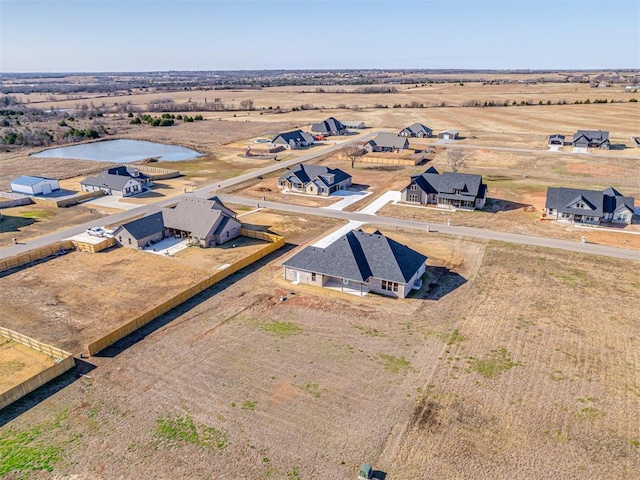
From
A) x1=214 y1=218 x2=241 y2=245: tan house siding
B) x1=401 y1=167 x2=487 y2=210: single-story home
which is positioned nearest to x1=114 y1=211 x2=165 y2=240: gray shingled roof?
x1=214 y1=218 x2=241 y2=245: tan house siding

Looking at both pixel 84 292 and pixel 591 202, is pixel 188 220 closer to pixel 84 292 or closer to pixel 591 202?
pixel 84 292

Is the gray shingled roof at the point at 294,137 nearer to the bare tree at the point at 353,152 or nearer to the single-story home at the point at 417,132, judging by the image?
the bare tree at the point at 353,152

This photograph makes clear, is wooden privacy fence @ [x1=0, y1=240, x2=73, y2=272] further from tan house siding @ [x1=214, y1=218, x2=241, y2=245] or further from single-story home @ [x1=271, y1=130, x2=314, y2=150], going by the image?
single-story home @ [x1=271, y1=130, x2=314, y2=150]

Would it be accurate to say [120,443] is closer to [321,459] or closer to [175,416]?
[175,416]

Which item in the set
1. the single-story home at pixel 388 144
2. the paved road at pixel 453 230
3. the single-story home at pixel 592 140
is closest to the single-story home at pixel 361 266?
the paved road at pixel 453 230

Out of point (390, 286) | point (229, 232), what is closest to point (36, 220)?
point (229, 232)
